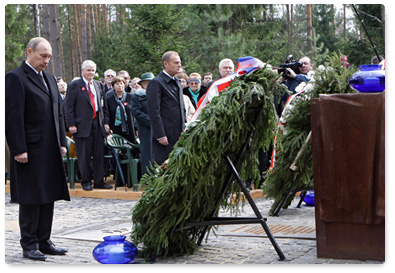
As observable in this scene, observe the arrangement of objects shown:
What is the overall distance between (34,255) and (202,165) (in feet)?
5.31

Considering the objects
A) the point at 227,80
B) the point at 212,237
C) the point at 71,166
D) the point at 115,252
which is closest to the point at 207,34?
the point at 71,166

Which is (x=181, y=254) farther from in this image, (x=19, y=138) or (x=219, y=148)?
(x=19, y=138)

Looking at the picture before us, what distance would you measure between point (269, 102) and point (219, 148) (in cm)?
53

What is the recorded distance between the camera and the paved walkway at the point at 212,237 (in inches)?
184

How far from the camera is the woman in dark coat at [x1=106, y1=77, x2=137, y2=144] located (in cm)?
998

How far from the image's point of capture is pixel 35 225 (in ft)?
16.3

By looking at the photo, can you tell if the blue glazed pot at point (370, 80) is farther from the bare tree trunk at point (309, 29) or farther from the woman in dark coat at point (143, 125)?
the bare tree trunk at point (309, 29)

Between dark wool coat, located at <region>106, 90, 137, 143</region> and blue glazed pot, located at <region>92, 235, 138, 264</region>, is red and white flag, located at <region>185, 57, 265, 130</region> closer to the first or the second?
blue glazed pot, located at <region>92, 235, 138, 264</region>

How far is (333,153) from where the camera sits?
444 centimetres

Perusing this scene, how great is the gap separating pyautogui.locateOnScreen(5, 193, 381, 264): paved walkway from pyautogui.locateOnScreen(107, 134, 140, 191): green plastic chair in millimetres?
1234

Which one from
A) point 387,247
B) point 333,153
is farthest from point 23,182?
point 387,247

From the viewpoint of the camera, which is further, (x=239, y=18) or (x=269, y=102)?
(x=239, y=18)

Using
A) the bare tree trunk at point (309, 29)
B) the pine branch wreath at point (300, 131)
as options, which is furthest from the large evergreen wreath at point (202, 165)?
the bare tree trunk at point (309, 29)

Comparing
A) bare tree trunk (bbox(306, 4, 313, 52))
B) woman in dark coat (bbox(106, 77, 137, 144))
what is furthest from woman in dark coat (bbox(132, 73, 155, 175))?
bare tree trunk (bbox(306, 4, 313, 52))
